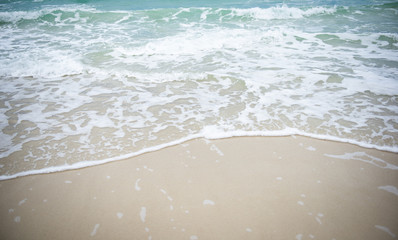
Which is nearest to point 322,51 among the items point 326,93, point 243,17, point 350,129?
point 326,93

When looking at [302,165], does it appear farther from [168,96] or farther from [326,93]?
[168,96]

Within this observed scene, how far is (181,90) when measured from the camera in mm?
4496

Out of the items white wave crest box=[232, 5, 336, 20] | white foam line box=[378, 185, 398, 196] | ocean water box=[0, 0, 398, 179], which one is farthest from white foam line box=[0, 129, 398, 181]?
white wave crest box=[232, 5, 336, 20]

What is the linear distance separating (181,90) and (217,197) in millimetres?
2746

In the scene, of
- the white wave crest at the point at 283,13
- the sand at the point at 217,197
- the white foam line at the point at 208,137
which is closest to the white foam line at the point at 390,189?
the sand at the point at 217,197

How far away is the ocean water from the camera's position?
120 inches

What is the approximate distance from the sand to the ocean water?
0.32m

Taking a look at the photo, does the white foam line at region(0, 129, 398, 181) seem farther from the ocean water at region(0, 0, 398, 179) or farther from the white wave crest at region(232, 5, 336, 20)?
the white wave crest at region(232, 5, 336, 20)

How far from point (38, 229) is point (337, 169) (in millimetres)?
3162

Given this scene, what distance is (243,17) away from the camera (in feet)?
41.0

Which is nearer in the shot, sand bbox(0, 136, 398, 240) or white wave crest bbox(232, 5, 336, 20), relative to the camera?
sand bbox(0, 136, 398, 240)

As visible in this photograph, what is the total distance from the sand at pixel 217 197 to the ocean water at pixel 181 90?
1.05ft

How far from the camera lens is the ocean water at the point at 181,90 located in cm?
306

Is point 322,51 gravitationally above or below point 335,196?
above
